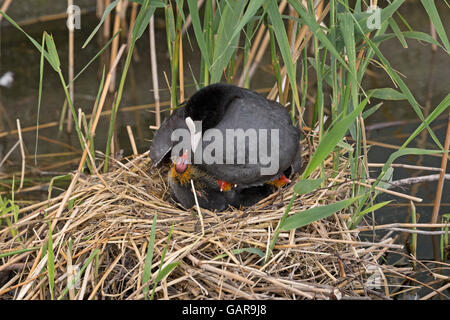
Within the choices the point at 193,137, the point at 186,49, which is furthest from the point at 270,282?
the point at 186,49

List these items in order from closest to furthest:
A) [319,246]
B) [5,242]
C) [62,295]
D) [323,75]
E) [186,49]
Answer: [62,295] < [319,246] < [323,75] < [5,242] < [186,49]

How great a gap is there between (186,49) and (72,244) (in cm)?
261

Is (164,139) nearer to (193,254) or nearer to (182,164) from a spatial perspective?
(182,164)

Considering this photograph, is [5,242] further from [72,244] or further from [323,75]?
[323,75]

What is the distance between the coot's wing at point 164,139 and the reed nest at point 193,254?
20 cm

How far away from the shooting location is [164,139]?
92.7 inches

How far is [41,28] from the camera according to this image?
4594 mm

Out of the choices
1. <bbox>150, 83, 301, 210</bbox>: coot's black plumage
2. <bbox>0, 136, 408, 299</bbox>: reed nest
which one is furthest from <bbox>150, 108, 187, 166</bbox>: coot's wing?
<bbox>0, 136, 408, 299</bbox>: reed nest

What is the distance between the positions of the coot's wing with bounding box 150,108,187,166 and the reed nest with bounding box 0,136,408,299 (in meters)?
0.20

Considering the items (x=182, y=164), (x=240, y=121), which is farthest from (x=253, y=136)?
(x=182, y=164)

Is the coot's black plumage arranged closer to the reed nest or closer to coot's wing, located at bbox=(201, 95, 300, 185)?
coot's wing, located at bbox=(201, 95, 300, 185)

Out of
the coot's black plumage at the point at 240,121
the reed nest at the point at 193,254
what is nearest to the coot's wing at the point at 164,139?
the coot's black plumage at the point at 240,121

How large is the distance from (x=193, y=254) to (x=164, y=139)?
0.55 meters

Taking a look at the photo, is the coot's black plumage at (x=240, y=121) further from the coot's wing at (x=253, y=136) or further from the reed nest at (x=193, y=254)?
the reed nest at (x=193, y=254)
